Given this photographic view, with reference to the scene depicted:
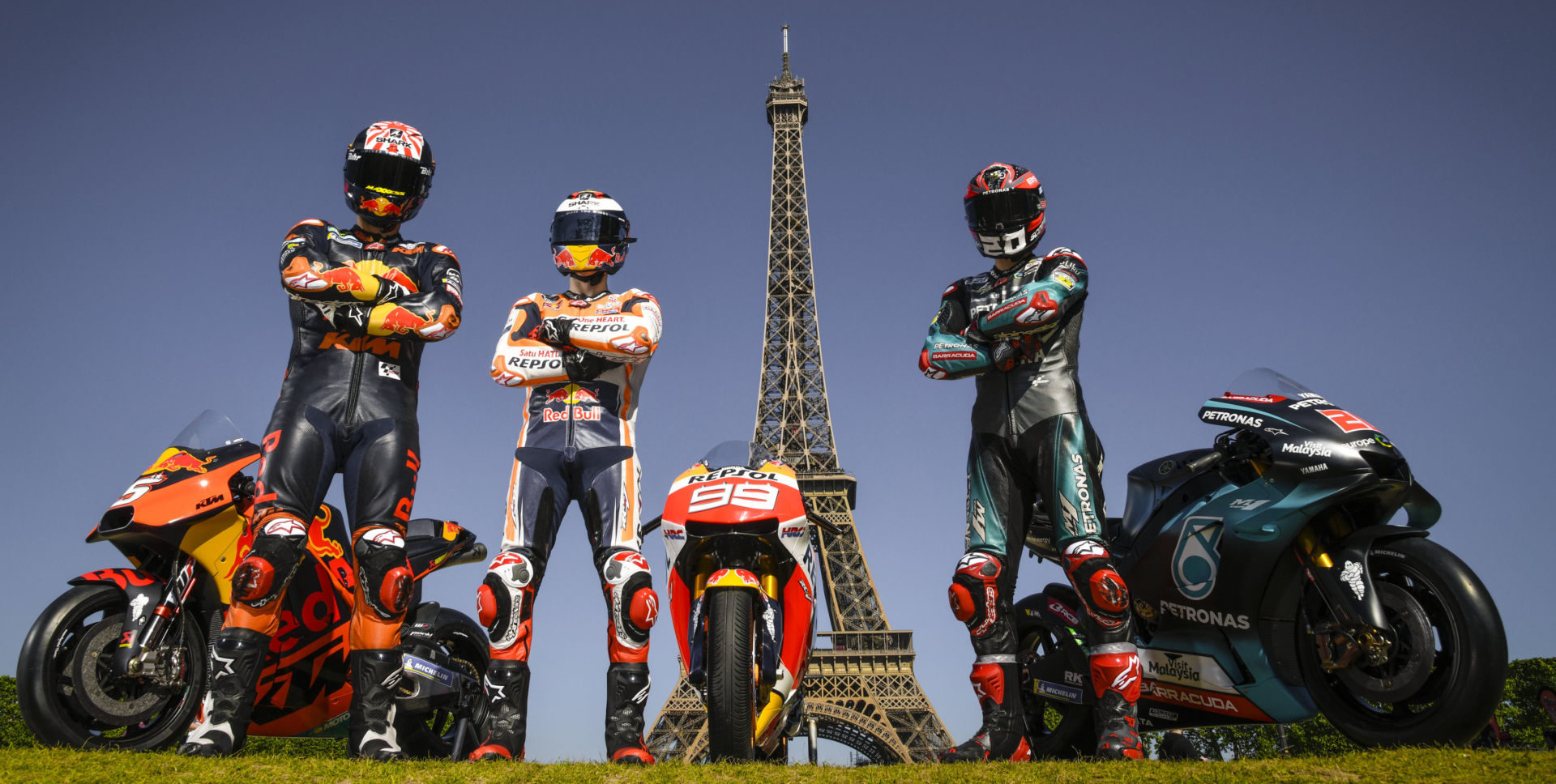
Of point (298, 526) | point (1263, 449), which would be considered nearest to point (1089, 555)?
point (1263, 449)

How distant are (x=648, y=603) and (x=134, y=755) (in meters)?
2.05

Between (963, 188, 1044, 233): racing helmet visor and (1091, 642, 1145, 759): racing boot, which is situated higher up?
(963, 188, 1044, 233): racing helmet visor

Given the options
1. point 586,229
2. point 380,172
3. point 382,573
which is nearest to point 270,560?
point 382,573

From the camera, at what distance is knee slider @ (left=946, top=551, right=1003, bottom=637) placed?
494cm

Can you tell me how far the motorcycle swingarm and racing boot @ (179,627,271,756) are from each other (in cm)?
33

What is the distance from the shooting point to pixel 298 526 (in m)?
4.66

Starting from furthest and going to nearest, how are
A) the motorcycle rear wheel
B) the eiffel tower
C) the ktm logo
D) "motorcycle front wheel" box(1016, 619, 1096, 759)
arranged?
the eiffel tower
"motorcycle front wheel" box(1016, 619, 1096, 759)
the ktm logo
the motorcycle rear wheel

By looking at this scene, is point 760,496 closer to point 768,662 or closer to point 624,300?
point 768,662

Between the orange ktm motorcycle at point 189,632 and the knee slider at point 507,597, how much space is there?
2.70 ft

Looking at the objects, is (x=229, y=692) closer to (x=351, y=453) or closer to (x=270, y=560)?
(x=270, y=560)

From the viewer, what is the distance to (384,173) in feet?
17.3

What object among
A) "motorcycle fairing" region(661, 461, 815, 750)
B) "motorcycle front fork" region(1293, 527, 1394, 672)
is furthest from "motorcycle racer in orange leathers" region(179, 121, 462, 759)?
"motorcycle front fork" region(1293, 527, 1394, 672)

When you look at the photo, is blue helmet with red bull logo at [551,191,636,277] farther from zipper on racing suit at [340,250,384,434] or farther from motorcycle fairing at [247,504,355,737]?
motorcycle fairing at [247,504,355,737]

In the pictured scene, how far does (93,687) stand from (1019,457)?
4260 millimetres
